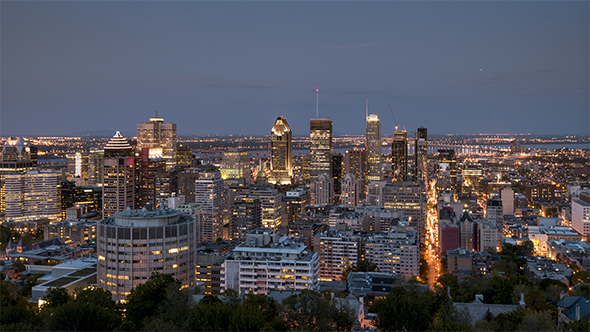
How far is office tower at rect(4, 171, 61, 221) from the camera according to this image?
5572 centimetres

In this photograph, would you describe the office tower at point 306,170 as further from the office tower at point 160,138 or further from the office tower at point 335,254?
the office tower at point 335,254

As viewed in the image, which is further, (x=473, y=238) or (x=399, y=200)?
(x=399, y=200)

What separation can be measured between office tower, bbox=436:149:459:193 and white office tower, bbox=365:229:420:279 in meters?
37.3

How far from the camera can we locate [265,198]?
49000 mm

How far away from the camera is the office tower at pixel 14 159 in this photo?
5922 centimetres

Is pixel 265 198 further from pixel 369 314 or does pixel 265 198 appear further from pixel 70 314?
pixel 70 314

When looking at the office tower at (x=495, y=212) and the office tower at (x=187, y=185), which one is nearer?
the office tower at (x=495, y=212)

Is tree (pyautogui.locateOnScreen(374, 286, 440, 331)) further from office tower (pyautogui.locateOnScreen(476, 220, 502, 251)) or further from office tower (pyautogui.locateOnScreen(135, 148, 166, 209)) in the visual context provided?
office tower (pyautogui.locateOnScreen(135, 148, 166, 209))

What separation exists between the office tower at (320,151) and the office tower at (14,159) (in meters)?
38.1

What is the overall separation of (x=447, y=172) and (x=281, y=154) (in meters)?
25.7

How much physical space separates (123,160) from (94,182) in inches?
1019

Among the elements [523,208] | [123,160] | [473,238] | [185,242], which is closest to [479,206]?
[523,208]

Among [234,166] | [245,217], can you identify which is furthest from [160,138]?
[245,217]

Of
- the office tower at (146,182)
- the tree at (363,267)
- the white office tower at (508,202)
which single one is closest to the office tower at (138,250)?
the tree at (363,267)
